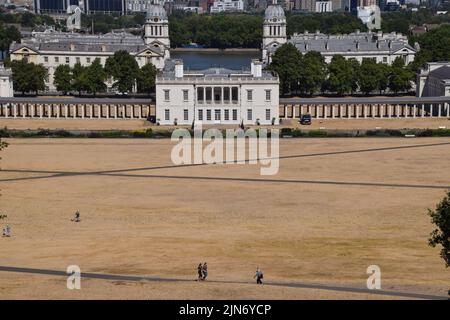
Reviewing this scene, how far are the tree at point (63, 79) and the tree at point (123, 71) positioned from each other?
4038mm

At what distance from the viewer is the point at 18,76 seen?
338 feet

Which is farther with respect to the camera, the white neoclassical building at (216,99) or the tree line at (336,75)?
the tree line at (336,75)

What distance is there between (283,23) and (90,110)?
146 feet

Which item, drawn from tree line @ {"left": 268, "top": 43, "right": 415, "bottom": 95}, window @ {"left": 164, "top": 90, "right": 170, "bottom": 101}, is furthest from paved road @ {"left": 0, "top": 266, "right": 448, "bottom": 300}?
tree line @ {"left": 268, "top": 43, "right": 415, "bottom": 95}

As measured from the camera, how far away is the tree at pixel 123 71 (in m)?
105

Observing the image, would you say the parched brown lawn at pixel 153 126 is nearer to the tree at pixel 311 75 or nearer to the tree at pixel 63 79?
the tree at pixel 311 75

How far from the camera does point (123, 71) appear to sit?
346 feet

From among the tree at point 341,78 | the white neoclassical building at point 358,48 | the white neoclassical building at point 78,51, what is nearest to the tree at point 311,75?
the tree at point 341,78

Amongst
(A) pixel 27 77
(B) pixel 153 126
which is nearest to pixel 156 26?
(A) pixel 27 77

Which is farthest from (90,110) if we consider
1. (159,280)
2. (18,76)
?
(159,280)

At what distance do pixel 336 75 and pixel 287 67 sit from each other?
5.02 m

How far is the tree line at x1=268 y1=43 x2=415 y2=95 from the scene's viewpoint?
104 m

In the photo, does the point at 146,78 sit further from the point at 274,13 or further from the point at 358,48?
the point at 274,13
